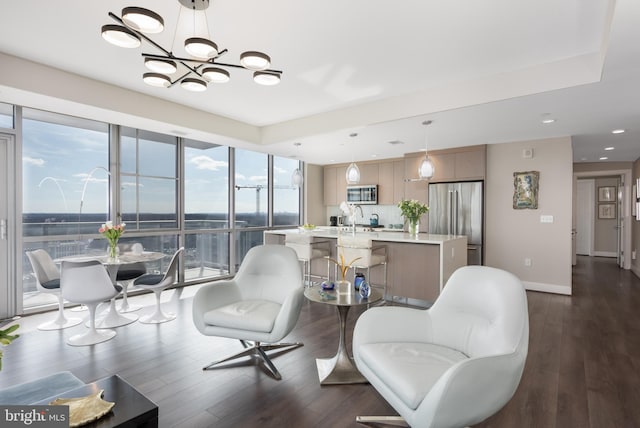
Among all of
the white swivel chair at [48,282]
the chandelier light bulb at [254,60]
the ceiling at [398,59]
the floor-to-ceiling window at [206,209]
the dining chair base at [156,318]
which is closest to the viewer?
the chandelier light bulb at [254,60]

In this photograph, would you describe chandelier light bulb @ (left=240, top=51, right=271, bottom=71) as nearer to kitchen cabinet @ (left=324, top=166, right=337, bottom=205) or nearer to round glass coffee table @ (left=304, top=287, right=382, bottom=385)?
round glass coffee table @ (left=304, top=287, right=382, bottom=385)

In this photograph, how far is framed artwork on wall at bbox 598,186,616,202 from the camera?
369 inches

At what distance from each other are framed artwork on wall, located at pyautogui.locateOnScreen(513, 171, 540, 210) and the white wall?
7 centimetres

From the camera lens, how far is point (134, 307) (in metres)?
4.46

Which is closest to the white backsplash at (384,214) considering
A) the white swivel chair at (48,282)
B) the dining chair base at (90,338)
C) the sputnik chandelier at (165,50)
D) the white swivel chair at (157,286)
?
the white swivel chair at (157,286)

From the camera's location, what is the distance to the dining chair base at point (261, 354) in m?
2.68

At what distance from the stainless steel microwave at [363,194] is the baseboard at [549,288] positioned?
11.1 feet

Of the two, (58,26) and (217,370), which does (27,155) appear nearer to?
(58,26)

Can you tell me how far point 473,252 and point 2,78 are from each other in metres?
6.69

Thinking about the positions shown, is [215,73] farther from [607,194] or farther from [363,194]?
[607,194]

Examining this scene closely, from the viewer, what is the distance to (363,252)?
436 cm

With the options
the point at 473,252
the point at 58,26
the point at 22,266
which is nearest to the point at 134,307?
the point at 22,266

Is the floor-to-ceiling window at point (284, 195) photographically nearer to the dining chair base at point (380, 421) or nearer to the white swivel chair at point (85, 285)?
the white swivel chair at point (85, 285)

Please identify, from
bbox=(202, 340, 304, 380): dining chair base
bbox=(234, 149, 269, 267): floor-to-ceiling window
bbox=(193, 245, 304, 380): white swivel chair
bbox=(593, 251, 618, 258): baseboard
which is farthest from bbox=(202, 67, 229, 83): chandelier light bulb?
bbox=(593, 251, 618, 258): baseboard
